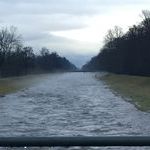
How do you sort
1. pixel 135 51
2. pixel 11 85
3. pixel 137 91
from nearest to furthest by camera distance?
pixel 137 91 → pixel 11 85 → pixel 135 51

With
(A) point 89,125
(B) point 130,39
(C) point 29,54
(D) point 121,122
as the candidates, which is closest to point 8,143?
(A) point 89,125

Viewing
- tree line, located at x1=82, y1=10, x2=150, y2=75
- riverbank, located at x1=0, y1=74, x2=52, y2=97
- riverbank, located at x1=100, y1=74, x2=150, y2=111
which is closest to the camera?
riverbank, located at x1=100, y1=74, x2=150, y2=111

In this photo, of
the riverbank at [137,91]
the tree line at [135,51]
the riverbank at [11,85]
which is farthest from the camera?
the tree line at [135,51]

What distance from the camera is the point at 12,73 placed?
147250 mm

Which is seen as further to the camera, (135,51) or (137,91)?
(135,51)

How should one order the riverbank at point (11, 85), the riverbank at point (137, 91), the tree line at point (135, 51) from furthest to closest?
the tree line at point (135, 51)
the riverbank at point (11, 85)
the riverbank at point (137, 91)

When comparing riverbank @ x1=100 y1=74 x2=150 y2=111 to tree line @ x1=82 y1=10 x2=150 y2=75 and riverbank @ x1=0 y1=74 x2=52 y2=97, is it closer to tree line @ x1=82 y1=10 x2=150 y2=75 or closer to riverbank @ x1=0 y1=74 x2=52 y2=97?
riverbank @ x1=0 y1=74 x2=52 y2=97

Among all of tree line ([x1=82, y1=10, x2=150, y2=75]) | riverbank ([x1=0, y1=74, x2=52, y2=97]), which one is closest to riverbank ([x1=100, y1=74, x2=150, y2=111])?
riverbank ([x1=0, y1=74, x2=52, y2=97])

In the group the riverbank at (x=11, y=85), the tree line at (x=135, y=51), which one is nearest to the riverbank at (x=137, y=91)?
the riverbank at (x=11, y=85)

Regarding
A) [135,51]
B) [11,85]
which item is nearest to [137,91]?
[11,85]

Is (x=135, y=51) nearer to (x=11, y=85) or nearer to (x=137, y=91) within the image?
(x=11, y=85)

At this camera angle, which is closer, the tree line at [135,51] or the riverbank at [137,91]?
the riverbank at [137,91]

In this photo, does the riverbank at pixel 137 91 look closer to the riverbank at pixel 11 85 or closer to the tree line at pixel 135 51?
the riverbank at pixel 11 85

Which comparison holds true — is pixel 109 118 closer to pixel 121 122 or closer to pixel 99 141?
pixel 121 122
